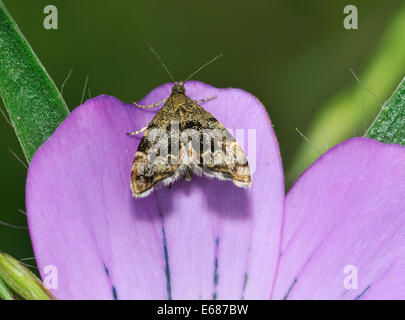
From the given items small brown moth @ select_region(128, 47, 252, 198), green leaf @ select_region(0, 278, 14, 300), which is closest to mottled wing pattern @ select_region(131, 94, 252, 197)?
small brown moth @ select_region(128, 47, 252, 198)

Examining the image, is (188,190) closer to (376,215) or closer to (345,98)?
(376,215)

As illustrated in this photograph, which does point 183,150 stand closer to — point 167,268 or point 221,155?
point 221,155

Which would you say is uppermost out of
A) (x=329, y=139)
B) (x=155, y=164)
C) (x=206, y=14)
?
(x=206, y=14)

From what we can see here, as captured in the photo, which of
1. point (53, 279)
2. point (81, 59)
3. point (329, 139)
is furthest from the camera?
point (81, 59)

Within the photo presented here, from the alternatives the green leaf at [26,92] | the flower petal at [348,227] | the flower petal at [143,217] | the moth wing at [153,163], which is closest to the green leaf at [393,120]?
the flower petal at [348,227]

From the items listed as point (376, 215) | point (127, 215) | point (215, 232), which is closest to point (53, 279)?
point (127, 215)

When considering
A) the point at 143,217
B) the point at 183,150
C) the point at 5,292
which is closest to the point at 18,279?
the point at 5,292

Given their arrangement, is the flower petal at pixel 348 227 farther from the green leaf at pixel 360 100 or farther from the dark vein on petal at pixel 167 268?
the green leaf at pixel 360 100
